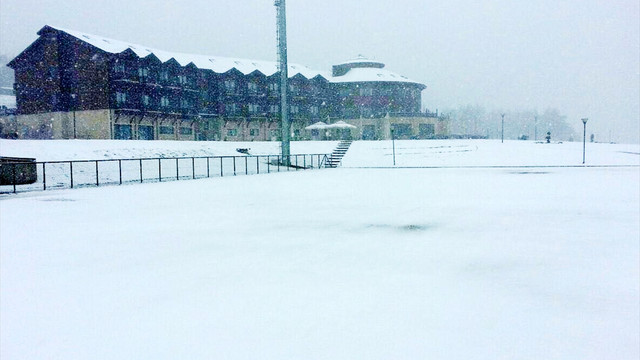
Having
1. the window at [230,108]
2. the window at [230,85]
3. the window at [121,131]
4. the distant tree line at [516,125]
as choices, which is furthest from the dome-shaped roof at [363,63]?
the distant tree line at [516,125]

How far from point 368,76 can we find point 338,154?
2913 centimetres

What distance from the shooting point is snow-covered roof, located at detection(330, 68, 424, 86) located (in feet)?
252

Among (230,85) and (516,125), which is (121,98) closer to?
(230,85)

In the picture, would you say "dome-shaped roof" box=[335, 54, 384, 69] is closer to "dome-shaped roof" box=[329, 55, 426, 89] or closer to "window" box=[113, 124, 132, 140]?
"dome-shaped roof" box=[329, 55, 426, 89]

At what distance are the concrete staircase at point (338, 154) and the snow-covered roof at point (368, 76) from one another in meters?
21.5

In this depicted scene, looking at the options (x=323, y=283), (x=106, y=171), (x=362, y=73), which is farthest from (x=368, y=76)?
(x=323, y=283)

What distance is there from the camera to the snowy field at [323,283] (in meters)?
4.52

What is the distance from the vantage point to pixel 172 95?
188ft

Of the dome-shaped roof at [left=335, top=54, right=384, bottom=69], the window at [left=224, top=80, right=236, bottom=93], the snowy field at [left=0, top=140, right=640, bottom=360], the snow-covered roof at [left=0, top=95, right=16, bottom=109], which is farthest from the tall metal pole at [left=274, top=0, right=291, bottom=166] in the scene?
the snow-covered roof at [left=0, top=95, right=16, bottom=109]

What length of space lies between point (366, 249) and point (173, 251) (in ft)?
10.8

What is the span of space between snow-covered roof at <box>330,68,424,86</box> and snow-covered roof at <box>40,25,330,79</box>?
2766 millimetres

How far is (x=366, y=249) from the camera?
8.55 meters

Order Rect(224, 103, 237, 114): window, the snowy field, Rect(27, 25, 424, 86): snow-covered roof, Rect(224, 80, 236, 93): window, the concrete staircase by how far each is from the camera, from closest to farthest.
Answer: the snowy field → the concrete staircase → Rect(27, 25, 424, 86): snow-covered roof → Rect(224, 103, 237, 114): window → Rect(224, 80, 236, 93): window

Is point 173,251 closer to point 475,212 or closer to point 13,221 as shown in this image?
point 13,221
